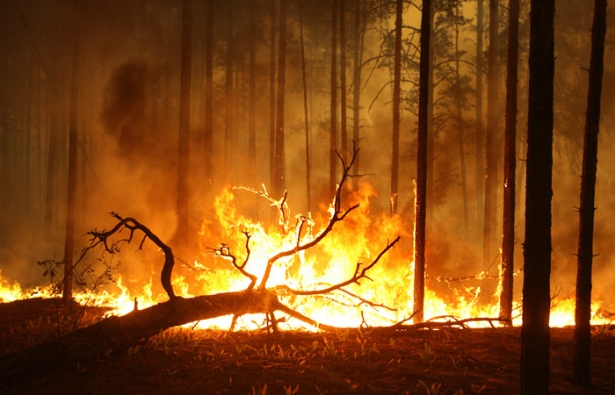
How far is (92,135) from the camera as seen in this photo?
35.8 meters

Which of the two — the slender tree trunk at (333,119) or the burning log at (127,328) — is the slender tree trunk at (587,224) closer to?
the burning log at (127,328)

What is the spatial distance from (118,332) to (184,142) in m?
8.76

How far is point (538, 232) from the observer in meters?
5.03

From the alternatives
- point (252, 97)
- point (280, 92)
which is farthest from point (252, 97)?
point (280, 92)

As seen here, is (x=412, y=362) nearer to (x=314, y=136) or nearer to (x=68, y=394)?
(x=68, y=394)

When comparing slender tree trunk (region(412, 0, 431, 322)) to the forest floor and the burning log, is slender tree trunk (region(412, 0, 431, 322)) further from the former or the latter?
the burning log

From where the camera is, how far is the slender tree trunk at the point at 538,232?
5.00 m

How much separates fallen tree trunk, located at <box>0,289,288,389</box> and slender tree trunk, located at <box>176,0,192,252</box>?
6.51m

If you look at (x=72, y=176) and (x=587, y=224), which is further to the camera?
(x=72, y=176)

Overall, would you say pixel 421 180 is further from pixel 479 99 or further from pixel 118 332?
pixel 479 99

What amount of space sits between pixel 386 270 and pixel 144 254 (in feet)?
41.5

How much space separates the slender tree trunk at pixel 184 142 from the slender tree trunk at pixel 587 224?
10633 millimetres

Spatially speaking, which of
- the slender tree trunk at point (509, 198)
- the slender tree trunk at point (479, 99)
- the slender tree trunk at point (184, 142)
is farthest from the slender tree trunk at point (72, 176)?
the slender tree trunk at point (479, 99)

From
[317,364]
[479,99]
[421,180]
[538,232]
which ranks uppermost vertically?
[479,99]
